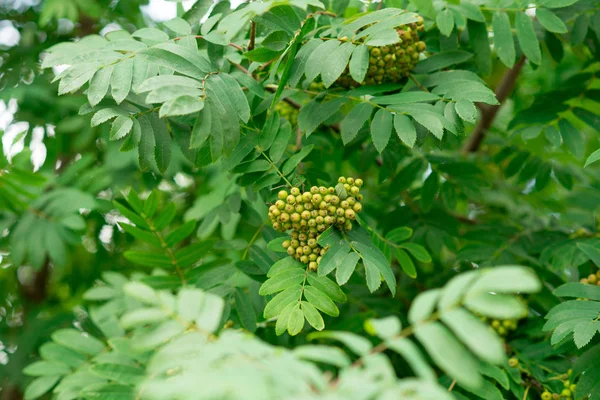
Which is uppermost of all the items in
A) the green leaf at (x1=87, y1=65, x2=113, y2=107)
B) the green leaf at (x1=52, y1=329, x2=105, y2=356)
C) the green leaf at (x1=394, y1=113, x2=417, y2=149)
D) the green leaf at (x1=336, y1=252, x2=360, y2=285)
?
the green leaf at (x1=87, y1=65, x2=113, y2=107)

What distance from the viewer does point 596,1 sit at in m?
2.07

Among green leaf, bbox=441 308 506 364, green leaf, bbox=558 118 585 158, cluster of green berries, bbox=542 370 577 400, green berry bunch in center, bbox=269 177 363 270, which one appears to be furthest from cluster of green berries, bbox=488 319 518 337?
green leaf, bbox=441 308 506 364

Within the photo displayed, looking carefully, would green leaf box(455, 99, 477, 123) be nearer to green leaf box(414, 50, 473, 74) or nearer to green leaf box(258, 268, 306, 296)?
green leaf box(414, 50, 473, 74)

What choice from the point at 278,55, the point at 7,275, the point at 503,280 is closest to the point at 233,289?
the point at 278,55

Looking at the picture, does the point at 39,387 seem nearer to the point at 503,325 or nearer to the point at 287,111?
the point at 287,111

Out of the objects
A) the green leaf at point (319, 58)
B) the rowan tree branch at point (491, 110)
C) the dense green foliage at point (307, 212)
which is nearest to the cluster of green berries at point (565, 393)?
the dense green foliage at point (307, 212)

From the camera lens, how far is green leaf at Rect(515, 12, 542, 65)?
189 cm

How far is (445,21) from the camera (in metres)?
1.81

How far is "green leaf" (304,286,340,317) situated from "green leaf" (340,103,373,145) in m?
0.43

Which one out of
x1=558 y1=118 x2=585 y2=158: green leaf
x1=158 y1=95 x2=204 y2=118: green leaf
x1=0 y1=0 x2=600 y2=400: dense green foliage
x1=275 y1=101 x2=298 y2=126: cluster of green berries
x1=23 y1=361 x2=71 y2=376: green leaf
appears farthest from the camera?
x1=275 y1=101 x2=298 y2=126: cluster of green berries

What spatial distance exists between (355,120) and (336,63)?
0.18 meters

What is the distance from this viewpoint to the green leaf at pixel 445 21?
5.86 feet

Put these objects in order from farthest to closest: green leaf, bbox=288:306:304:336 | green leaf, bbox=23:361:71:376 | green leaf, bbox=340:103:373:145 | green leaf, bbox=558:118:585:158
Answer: green leaf, bbox=558:118:585:158 < green leaf, bbox=23:361:71:376 < green leaf, bbox=340:103:373:145 < green leaf, bbox=288:306:304:336

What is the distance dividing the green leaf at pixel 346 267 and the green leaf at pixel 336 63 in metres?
0.44
